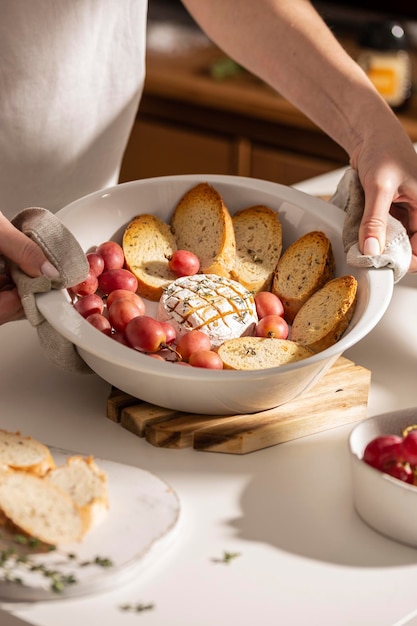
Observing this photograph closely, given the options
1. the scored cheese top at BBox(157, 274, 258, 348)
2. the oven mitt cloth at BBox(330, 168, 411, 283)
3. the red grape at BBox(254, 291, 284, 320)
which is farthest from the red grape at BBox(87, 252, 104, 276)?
the oven mitt cloth at BBox(330, 168, 411, 283)

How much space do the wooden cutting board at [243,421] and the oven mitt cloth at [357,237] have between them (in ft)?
0.56

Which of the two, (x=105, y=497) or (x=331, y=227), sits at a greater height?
(x=331, y=227)

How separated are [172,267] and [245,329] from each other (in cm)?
19

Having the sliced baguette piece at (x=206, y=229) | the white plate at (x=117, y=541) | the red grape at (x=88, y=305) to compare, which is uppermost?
the sliced baguette piece at (x=206, y=229)

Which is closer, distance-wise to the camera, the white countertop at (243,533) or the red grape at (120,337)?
the white countertop at (243,533)

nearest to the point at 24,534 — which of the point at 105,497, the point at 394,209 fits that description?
the point at 105,497

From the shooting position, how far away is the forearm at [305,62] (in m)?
1.52

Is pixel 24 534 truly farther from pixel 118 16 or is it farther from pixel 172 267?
pixel 118 16

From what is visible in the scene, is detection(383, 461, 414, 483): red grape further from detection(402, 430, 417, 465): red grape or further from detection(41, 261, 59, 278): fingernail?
detection(41, 261, 59, 278): fingernail

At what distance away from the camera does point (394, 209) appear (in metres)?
1.47

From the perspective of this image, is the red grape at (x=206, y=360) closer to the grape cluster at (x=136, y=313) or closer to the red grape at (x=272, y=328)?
the grape cluster at (x=136, y=313)

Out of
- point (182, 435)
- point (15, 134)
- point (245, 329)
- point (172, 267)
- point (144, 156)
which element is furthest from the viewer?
point (144, 156)

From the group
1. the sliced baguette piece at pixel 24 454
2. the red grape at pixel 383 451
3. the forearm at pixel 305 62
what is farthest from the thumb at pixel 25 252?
the forearm at pixel 305 62

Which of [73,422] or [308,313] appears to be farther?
[308,313]
